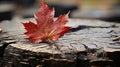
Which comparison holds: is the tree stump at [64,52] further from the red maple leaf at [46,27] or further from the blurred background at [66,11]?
the blurred background at [66,11]

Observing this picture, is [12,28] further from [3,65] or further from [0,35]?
[3,65]

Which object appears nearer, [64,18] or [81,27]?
[64,18]

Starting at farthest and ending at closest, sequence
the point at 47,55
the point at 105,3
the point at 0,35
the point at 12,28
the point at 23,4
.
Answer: the point at 105,3 → the point at 23,4 → the point at 12,28 → the point at 0,35 → the point at 47,55

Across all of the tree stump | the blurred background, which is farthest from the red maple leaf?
the blurred background

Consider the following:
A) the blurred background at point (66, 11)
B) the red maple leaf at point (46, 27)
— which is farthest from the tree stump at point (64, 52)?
the blurred background at point (66, 11)

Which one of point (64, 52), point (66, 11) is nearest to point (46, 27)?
point (64, 52)

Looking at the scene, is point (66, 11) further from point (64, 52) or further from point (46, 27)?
point (64, 52)

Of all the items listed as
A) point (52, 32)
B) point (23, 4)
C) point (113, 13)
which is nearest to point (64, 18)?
point (52, 32)
